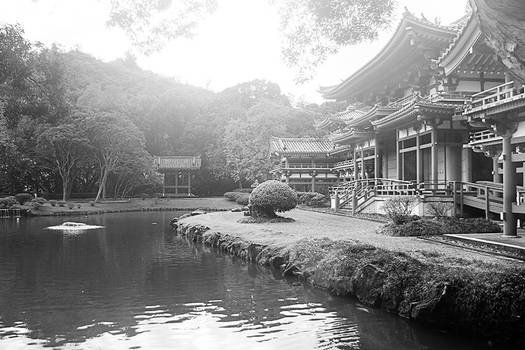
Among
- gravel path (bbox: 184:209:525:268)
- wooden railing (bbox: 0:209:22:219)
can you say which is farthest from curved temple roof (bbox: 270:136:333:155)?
gravel path (bbox: 184:209:525:268)

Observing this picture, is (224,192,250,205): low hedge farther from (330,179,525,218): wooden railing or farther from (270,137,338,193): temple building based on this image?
(330,179,525,218): wooden railing

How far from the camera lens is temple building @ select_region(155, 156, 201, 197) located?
61.6 m

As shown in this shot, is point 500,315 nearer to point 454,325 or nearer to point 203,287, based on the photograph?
point 454,325

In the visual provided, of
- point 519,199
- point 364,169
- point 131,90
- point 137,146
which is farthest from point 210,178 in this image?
point 519,199

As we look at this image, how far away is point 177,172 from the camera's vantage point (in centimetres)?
6278

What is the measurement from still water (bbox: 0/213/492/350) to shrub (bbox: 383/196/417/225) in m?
5.81

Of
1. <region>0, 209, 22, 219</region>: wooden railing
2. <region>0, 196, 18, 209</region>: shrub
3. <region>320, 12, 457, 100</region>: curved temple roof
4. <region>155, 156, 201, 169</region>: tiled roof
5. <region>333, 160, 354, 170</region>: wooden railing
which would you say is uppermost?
<region>320, 12, 457, 100</region>: curved temple roof

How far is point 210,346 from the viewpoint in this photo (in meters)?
6.82

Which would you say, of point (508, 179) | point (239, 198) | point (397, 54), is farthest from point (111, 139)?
point (508, 179)

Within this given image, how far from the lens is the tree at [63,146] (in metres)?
43.5

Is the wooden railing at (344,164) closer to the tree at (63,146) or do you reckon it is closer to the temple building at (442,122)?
the temple building at (442,122)

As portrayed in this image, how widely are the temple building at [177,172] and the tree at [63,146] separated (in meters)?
15.0

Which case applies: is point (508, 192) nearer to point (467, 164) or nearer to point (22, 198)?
point (467, 164)

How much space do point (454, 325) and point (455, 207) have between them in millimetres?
13795
